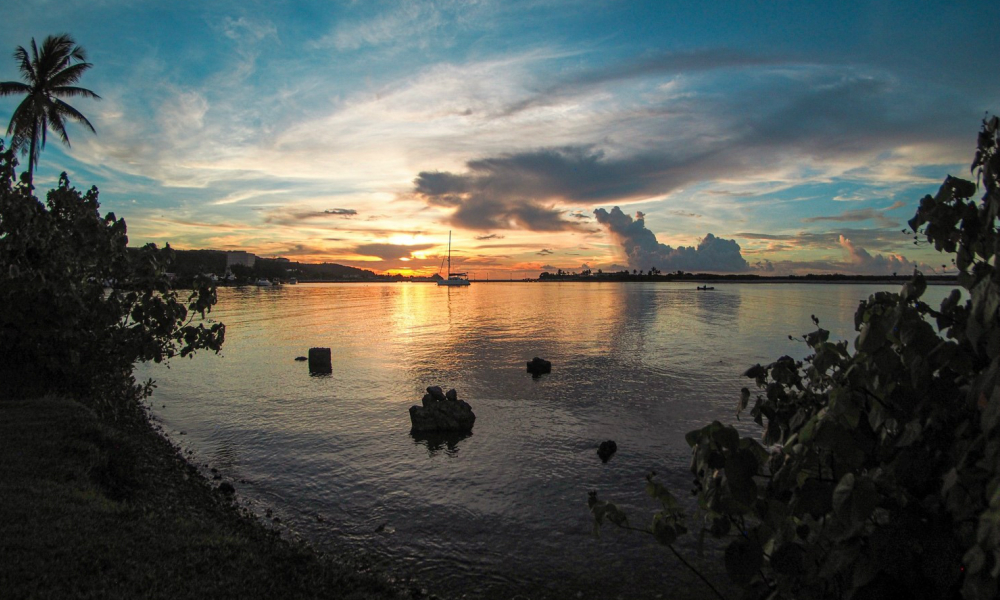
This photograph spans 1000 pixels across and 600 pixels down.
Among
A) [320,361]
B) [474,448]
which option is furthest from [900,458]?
[320,361]

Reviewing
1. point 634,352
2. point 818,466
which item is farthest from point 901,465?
point 634,352

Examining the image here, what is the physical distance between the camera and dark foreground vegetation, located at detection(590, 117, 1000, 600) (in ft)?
7.75

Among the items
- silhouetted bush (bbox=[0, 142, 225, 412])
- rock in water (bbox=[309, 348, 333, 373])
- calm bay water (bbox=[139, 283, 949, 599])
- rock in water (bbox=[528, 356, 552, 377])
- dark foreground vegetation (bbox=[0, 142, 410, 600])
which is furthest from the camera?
rock in water (bbox=[309, 348, 333, 373])

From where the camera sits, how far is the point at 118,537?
25.5 feet

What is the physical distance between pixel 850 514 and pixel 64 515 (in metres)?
10.5

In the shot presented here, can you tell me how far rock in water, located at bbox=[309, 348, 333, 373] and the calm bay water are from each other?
0.81m

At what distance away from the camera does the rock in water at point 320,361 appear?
3247cm

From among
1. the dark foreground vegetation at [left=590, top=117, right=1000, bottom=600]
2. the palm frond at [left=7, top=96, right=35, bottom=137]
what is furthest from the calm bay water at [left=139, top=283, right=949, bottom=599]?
the palm frond at [left=7, top=96, right=35, bottom=137]

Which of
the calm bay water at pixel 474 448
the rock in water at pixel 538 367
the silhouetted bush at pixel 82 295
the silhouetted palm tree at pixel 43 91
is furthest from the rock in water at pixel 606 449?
the silhouetted palm tree at pixel 43 91

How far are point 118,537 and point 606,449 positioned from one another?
12929 mm

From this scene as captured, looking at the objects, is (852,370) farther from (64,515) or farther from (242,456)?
(242,456)

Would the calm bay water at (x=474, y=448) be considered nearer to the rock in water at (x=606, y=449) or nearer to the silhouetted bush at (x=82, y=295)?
the rock in water at (x=606, y=449)

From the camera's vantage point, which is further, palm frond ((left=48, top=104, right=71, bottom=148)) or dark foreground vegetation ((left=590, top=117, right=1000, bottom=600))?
palm frond ((left=48, top=104, right=71, bottom=148))

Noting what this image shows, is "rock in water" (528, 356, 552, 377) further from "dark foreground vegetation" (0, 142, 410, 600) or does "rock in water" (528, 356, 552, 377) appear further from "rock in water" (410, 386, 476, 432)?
"dark foreground vegetation" (0, 142, 410, 600)
